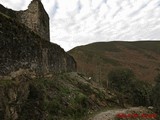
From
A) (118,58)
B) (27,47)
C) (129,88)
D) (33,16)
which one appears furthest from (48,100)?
(118,58)

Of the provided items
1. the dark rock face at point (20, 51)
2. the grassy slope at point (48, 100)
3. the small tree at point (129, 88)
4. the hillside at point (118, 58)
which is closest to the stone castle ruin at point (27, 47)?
the dark rock face at point (20, 51)

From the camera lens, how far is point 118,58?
92.3 meters

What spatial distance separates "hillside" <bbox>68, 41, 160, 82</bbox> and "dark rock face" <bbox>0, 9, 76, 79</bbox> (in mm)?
38705

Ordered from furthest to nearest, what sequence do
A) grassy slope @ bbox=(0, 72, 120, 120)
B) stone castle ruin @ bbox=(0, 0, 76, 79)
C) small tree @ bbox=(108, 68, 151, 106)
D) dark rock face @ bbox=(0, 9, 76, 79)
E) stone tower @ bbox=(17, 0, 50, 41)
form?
small tree @ bbox=(108, 68, 151, 106) < stone tower @ bbox=(17, 0, 50, 41) < stone castle ruin @ bbox=(0, 0, 76, 79) < dark rock face @ bbox=(0, 9, 76, 79) < grassy slope @ bbox=(0, 72, 120, 120)

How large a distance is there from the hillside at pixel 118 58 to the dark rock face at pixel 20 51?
3870 centimetres

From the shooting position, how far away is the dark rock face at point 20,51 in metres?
10.5

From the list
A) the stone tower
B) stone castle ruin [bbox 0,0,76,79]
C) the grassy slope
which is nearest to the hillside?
the stone tower

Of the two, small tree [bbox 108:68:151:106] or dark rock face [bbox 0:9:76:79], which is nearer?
dark rock face [bbox 0:9:76:79]

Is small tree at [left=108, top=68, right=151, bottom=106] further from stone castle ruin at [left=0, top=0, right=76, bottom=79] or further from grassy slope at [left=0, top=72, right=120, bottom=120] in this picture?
stone castle ruin at [left=0, top=0, right=76, bottom=79]

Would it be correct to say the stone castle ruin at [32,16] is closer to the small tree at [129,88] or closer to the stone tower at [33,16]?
the stone tower at [33,16]

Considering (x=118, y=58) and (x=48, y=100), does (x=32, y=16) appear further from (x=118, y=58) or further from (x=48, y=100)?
(x=118, y=58)

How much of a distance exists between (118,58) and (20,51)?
3226 inches

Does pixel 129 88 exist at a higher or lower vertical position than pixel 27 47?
lower

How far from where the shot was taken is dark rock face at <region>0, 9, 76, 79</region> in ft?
34.4
